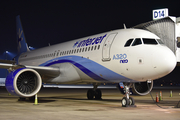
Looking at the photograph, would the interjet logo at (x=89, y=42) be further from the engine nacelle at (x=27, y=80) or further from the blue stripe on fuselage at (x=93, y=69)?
the engine nacelle at (x=27, y=80)

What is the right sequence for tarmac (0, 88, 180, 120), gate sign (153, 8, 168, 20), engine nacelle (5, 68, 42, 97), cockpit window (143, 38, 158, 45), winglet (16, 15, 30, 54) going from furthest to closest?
winglet (16, 15, 30, 54), gate sign (153, 8, 168, 20), engine nacelle (5, 68, 42, 97), cockpit window (143, 38, 158, 45), tarmac (0, 88, 180, 120)

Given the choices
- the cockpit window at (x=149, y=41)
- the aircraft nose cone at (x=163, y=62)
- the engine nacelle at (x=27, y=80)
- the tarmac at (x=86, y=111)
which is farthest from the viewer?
the engine nacelle at (x=27, y=80)

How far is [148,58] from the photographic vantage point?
10.7 meters

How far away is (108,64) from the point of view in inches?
479

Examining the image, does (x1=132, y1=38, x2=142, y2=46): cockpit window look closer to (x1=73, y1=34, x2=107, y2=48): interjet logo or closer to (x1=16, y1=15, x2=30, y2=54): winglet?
(x1=73, y1=34, x2=107, y2=48): interjet logo

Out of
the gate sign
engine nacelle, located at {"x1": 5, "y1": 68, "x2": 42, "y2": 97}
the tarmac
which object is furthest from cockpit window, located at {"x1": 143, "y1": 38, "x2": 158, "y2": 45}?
the gate sign

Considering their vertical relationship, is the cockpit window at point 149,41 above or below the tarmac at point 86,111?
above

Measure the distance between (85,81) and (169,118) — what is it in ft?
23.2

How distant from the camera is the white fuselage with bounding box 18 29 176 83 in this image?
35.1ft

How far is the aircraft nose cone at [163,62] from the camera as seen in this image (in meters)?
10.4

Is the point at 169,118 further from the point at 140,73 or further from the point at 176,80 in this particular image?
the point at 176,80

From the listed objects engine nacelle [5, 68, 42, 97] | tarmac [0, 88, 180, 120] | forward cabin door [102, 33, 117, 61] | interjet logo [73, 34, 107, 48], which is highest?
interjet logo [73, 34, 107, 48]

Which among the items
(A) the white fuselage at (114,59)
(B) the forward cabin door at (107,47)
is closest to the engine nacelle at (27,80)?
(A) the white fuselage at (114,59)

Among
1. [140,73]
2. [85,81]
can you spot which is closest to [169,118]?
[140,73]
